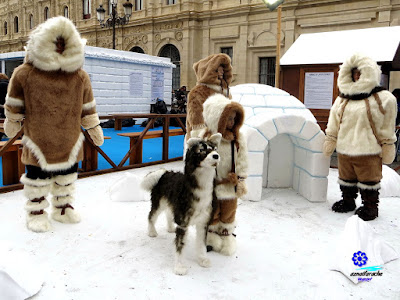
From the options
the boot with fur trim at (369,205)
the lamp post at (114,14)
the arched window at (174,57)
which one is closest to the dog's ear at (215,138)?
the boot with fur trim at (369,205)

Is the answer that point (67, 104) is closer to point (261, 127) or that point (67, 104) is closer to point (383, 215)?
point (261, 127)

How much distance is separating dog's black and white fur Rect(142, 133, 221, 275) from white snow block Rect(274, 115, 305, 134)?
1.76 meters

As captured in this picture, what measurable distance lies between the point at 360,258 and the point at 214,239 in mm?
1183

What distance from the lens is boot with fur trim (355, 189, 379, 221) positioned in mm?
3852

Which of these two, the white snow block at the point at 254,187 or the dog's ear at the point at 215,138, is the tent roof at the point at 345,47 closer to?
the white snow block at the point at 254,187

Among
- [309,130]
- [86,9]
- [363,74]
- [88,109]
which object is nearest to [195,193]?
[88,109]

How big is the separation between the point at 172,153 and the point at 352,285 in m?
5.44

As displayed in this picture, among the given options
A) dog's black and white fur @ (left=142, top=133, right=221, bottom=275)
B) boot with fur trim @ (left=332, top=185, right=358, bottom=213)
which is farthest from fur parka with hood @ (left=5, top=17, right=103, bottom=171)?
boot with fur trim @ (left=332, top=185, right=358, bottom=213)

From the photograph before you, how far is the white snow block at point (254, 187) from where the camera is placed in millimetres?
4289

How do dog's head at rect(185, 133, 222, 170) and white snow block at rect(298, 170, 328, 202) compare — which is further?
white snow block at rect(298, 170, 328, 202)

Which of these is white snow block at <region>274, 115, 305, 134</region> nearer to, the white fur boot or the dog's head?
the white fur boot

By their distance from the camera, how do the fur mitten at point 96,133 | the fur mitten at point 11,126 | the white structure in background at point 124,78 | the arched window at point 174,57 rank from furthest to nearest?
the arched window at point 174,57 < the white structure in background at point 124,78 < the fur mitten at point 96,133 < the fur mitten at point 11,126

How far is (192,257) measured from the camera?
2.92 metres

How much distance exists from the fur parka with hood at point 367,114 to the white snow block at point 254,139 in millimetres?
894
